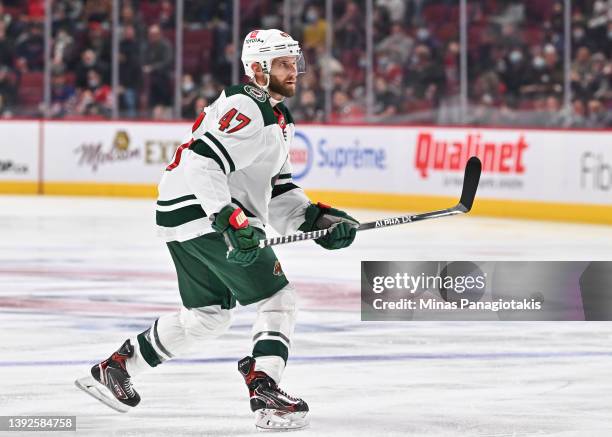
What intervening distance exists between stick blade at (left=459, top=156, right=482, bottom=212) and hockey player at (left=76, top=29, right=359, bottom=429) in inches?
17.6

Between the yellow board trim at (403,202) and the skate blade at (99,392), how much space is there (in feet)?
26.7

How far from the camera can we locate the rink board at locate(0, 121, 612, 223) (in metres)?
12.6

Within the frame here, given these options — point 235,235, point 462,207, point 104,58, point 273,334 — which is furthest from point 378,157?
point 235,235

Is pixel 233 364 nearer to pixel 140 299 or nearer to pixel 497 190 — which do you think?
pixel 140 299

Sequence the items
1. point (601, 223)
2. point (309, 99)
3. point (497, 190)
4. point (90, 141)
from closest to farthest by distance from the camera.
Answer: point (601, 223) → point (497, 190) → point (309, 99) → point (90, 141)

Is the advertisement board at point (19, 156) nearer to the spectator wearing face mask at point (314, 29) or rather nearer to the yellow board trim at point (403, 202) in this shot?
the yellow board trim at point (403, 202)

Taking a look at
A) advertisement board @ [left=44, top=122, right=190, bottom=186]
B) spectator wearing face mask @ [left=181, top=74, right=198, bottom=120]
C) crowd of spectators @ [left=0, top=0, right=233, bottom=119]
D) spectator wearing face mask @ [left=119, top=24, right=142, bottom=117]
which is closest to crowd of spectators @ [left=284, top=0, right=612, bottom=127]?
crowd of spectators @ [left=0, top=0, right=233, bottom=119]

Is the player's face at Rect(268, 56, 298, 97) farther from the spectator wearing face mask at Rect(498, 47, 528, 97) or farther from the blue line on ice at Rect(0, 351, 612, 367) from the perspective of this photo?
the spectator wearing face mask at Rect(498, 47, 528, 97)

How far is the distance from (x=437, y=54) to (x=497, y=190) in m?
1.62

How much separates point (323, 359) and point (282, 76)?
1550 mm

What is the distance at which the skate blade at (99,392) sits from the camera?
455 centimetres

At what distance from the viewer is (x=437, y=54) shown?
13852mm

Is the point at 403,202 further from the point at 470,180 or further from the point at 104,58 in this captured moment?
the point at 470,180

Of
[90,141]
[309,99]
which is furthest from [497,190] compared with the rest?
[90,141]
